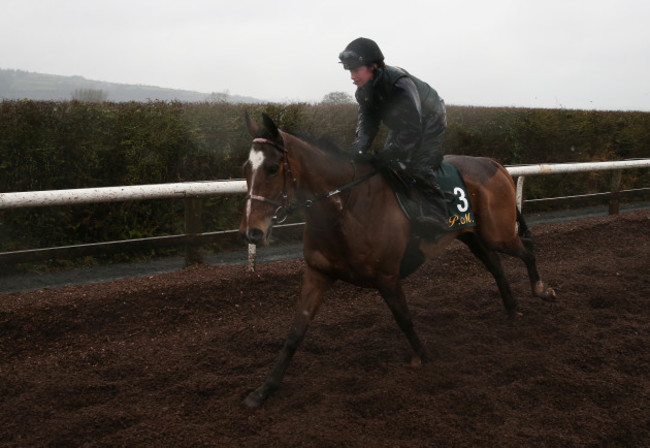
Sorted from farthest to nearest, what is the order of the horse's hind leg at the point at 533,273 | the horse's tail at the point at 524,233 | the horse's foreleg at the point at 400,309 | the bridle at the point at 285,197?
the horse's tail at the point at 524,233, the horse's hind leg at the point at 533,273, the horse's foreleg at the point at 400,309, the bridle at the point at 285,197

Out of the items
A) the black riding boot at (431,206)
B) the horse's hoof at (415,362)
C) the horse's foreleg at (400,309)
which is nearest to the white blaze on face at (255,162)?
the horse's foreleg at (400,309)

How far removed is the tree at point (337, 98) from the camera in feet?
30.3

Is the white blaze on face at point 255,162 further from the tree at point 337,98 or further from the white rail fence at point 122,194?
the tree at point 337,98

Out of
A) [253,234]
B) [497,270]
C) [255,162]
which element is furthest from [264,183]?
[497,270]

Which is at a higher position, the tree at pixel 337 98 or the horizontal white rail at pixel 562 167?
the tree at pixel 337 98

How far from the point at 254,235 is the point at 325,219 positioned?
669 mm

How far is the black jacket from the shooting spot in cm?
376

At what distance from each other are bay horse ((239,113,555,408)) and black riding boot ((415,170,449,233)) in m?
0.14

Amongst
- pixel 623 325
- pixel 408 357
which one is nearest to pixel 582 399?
pixel 408 357

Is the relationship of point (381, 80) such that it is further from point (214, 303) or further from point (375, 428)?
point (214, 303)

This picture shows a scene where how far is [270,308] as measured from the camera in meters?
5.49

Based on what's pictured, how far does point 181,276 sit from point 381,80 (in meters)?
3.08

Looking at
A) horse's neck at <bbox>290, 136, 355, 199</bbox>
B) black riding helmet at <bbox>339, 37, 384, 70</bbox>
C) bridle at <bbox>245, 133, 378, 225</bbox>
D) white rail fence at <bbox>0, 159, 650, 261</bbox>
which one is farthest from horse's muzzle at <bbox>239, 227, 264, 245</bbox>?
white rail fence at <bbox>0, 159, 650, 261</bbox>

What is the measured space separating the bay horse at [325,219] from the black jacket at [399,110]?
297 mm
